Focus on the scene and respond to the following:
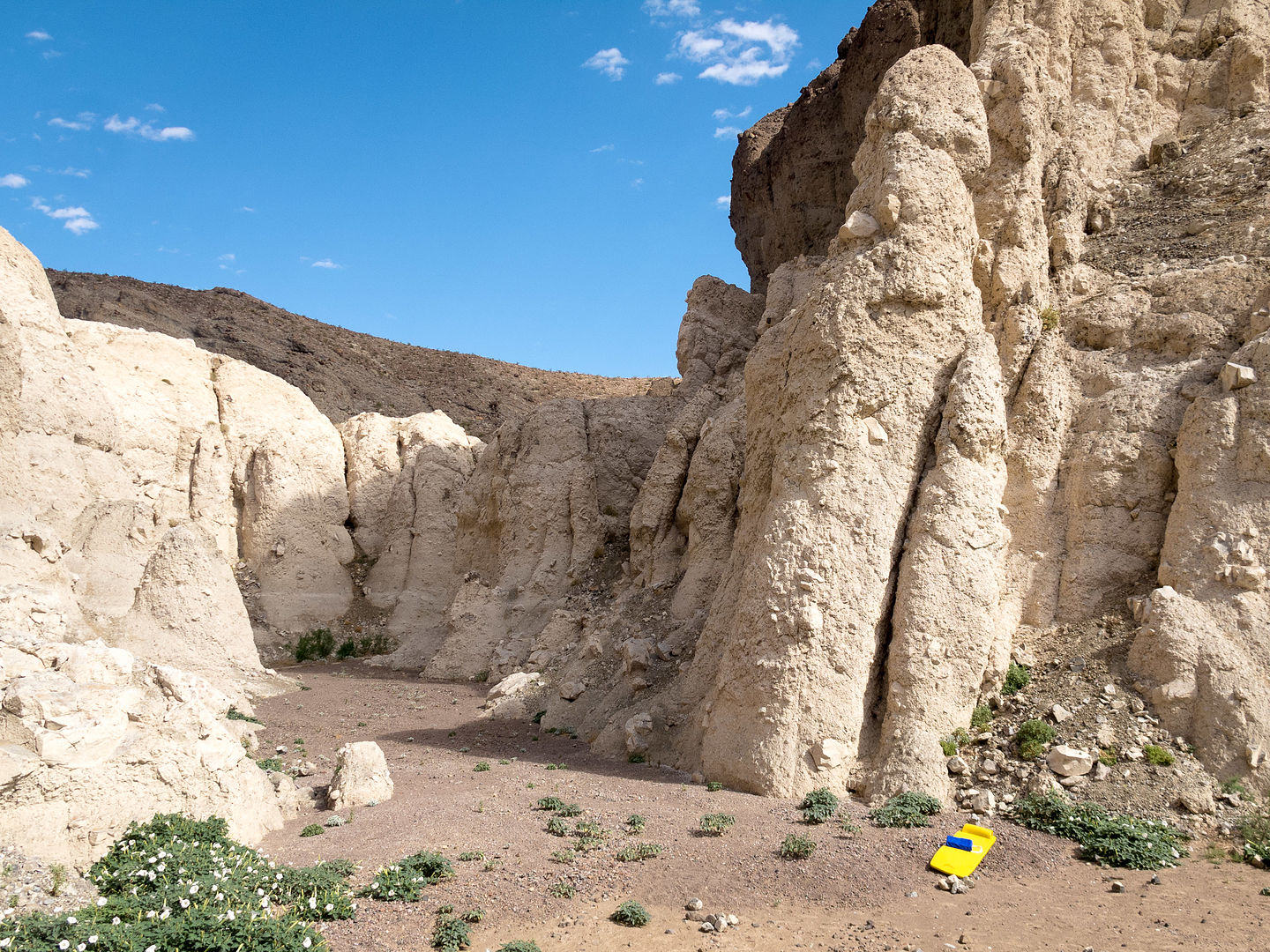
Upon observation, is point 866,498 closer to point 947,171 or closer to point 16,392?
point 947,171

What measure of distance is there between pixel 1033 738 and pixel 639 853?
5.15 meters

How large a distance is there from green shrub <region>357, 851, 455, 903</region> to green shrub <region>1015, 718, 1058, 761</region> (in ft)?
22.8

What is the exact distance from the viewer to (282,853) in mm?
9602

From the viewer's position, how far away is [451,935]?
779 centimetres

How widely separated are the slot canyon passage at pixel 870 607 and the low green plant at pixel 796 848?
10cm

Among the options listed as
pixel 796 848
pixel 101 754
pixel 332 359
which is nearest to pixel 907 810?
pixel 796 848

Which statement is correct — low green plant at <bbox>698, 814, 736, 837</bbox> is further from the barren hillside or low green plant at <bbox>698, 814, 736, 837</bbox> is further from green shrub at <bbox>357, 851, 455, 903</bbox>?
the barren hillside

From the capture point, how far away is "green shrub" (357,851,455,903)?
28.1 ft

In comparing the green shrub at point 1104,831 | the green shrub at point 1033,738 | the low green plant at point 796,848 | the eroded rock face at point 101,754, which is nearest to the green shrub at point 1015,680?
the green shrub at point 1033,738

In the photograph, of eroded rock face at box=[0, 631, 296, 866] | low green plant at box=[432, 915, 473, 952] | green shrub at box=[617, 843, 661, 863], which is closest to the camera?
low green plant at box=[432, 915, 473, 952]

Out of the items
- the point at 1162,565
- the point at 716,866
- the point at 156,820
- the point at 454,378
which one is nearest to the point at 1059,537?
the point at 1162,565

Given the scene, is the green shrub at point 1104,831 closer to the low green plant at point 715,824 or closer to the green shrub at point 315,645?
the low green plant at point 715,824

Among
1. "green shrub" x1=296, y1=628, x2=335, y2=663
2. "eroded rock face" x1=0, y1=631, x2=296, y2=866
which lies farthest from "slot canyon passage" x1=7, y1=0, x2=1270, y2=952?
"green shrub" x1=296, y1=628, x2=335, y2=663

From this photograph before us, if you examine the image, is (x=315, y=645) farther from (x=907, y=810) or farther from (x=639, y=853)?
(x=907, y=810)
